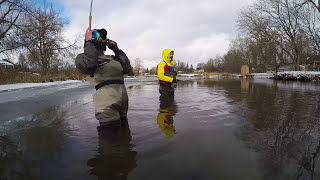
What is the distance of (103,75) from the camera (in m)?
2.95

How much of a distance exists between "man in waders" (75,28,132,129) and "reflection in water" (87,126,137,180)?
7.3 inches

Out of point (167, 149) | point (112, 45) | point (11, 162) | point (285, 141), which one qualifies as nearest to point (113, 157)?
point (167, 149)

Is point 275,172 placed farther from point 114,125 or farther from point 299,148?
point 114,125

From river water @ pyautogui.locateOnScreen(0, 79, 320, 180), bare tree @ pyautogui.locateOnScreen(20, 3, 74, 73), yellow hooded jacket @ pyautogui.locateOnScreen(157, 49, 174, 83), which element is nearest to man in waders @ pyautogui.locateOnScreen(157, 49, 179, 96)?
yellow hooded jacket @ pyautogui.locateOnScreen(157, 49, 174, 83)

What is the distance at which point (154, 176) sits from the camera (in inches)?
74.7

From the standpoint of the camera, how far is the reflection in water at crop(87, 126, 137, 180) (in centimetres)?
197

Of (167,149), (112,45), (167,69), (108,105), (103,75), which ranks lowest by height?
(167,149)

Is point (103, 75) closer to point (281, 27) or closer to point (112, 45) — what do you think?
point (112, 45)

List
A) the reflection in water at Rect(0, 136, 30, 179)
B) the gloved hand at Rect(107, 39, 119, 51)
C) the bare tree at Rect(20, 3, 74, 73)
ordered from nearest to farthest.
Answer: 1. the reflection in water at Rect(0, 136, 30, 179)
2. the gloved hand at Rect(107, 39, 119, 51)
3. the bare tree at Rect(20, 3, 74, 73)

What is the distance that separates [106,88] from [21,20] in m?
22.1

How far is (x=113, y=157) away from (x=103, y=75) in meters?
1.21

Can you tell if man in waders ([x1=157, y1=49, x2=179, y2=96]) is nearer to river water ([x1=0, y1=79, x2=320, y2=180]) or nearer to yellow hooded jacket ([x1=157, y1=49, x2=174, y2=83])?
yellow hooded jacket ([x1=157, y1=49, x2=174, y2=83])

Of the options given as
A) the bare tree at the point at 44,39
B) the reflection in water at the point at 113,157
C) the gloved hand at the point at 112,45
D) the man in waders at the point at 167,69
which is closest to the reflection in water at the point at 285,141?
the reflection in water at the point at 113,157

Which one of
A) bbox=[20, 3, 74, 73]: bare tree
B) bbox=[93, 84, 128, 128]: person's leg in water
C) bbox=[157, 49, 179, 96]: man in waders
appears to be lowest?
bbox=[93, 84, 128, 128]: person's leg in water
